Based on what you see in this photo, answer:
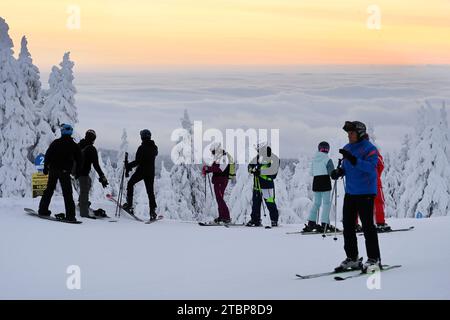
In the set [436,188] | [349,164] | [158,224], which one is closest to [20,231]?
[158,224]

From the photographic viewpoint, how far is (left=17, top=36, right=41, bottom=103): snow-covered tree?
41.3 meters

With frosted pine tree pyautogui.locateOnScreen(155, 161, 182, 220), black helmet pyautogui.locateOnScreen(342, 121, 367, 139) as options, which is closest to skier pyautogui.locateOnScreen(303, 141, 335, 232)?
black helmet pyautogui.locateOnScreen(342, 121, 367, 139)

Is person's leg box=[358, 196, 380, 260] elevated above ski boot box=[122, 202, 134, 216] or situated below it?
above

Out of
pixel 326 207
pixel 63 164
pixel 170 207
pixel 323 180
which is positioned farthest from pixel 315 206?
pixel 170 207

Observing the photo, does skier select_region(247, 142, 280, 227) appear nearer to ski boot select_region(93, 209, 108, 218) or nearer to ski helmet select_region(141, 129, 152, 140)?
ski helmet select_region(141, 129, 152, 140)

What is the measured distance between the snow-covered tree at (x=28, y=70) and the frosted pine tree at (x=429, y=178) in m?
27.4

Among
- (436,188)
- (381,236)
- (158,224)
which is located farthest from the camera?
(436,188)

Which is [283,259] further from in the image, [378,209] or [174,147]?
[174,147]

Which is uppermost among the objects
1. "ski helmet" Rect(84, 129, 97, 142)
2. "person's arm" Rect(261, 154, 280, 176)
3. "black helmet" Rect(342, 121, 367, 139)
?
"black helmet" Rect(342, 121, 367, 139)

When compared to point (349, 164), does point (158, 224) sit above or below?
below

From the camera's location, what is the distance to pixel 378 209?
1568 cm

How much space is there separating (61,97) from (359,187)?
113 ft

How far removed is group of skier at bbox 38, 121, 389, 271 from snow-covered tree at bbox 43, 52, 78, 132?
2456cm

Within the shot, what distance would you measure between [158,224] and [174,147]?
120 feet
